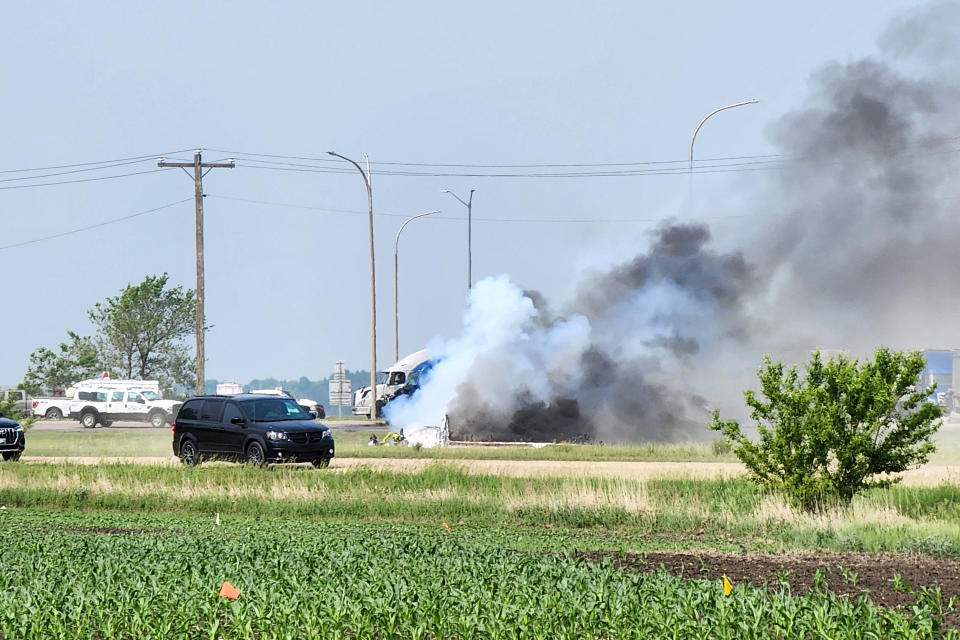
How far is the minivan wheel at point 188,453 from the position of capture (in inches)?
1164

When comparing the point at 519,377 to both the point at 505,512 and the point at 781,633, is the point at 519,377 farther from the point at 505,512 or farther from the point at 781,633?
the point at 781,633

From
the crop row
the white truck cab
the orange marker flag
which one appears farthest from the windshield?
the white truck cab

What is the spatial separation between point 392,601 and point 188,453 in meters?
20.8

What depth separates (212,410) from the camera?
2958 centimetres

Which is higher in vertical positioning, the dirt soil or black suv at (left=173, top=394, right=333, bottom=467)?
black suv at (left=173, top=394, right=333, bottom=467)

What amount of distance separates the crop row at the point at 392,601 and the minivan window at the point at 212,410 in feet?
51.7

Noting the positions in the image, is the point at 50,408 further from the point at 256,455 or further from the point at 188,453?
the point at 256,455

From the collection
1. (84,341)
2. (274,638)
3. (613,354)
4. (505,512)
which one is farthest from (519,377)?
(84,341)

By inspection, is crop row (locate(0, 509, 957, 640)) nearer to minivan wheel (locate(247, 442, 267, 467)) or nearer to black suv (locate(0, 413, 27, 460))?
minivan wheel (locate(247, 442, 267, 467))

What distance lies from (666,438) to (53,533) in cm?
3006

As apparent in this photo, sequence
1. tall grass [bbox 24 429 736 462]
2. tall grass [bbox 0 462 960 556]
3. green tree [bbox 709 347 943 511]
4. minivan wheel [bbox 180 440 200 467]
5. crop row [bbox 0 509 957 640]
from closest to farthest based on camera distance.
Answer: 1. crop row [bbox 0 509 957 640]
2. tall grass [bbox 0 462 960 556]
3. green tree [bbox 709 347 943 511]
4. minivan wheel [bbox 180 440 200 467]
5. tall grass [bbox 24 429 736 462]

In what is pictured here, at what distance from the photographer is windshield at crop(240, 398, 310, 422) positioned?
94.5 ft

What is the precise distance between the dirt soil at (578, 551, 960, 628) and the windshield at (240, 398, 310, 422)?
52.4 feet

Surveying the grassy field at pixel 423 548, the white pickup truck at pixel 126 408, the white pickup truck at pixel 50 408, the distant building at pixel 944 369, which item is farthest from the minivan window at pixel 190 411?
the distant building at pixel 944 369
